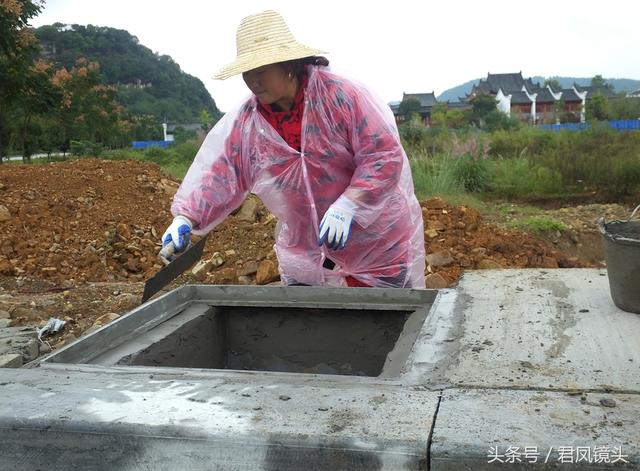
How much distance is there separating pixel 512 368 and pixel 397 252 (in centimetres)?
115

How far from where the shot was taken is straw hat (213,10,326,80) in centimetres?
214

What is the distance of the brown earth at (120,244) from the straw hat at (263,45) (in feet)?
8.04

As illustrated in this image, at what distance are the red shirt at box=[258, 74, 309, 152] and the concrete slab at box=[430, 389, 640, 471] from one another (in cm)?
→ 133

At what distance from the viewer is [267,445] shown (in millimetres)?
1099

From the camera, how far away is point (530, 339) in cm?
151

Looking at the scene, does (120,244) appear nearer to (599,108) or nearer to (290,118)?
(290,118)

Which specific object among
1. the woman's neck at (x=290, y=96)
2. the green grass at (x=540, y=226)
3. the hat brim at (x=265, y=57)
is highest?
the hat brim at (x=265, y=57)

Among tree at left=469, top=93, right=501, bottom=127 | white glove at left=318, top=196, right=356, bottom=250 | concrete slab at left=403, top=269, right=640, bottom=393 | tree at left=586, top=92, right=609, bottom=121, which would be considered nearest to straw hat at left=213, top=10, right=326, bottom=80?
white glove at left=318, top=196, right=356, bottom=250

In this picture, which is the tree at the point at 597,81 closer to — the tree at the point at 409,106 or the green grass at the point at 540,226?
the tree at the point at 409,106

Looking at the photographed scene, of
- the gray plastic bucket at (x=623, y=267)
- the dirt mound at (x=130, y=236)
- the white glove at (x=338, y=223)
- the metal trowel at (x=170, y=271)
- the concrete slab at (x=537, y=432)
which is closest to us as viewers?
the concrete slab at (x=537, y=432)

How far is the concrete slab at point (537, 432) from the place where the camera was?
996 mm

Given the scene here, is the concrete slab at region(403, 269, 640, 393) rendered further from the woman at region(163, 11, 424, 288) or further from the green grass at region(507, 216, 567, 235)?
the green grass at region(507, 216, 567, 235)

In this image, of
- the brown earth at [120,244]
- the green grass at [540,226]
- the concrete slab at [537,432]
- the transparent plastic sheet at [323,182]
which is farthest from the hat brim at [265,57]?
the green grass at [540,226]

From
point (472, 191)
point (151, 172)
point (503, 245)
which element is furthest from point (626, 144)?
point (151, 172)
